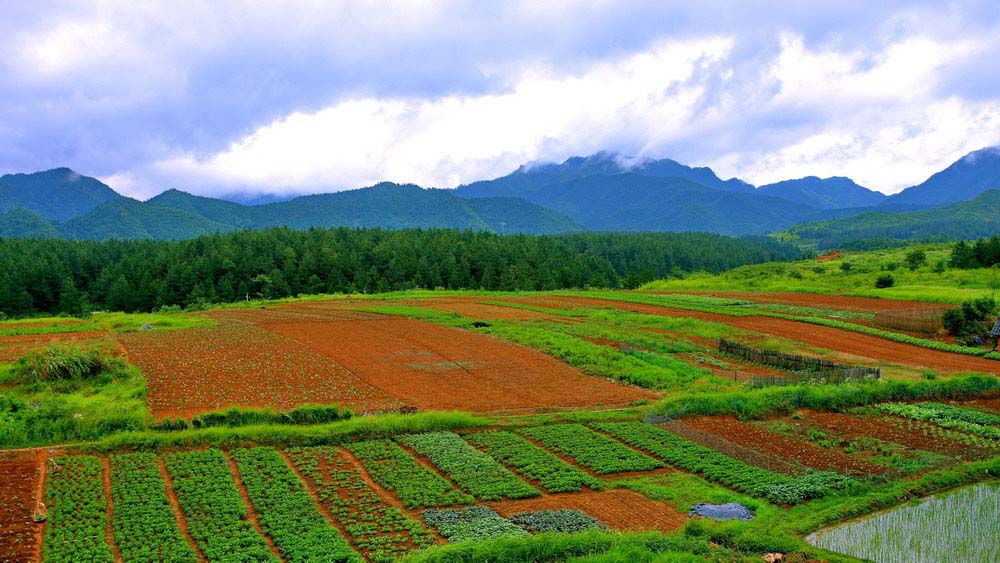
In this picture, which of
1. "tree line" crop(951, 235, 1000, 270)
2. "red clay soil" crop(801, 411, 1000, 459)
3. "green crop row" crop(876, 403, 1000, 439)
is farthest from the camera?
"tree line" crop(951, 235, 1000, 270)

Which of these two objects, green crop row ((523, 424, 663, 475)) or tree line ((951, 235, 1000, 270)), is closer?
green crop row ((523, 424, 663, 475))

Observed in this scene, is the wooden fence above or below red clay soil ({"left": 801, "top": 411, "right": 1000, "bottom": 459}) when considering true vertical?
above

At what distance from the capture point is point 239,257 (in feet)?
285

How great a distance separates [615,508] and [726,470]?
4388 millimetres

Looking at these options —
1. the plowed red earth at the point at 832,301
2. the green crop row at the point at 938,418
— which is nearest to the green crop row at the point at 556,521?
the green crop row at the point at 938,418

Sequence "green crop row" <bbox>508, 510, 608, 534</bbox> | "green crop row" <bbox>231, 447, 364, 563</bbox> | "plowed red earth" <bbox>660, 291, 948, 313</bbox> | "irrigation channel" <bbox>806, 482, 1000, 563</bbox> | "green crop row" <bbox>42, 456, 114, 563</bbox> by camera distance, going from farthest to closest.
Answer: "plowed red earth" <bbox>660, 291, 948, 313</bbox> < "green crop row" <bbox>508, 510, 608, 534</bbox> < "irrigation channel" <bbox>806, 482, 1000, 563</bbox> < "green crop row" <bbox>231, 447, 364, 563</bbox> < "green crop row" <bbox>42, 456, 114, 563</bbox>

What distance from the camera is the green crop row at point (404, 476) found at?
1672cm

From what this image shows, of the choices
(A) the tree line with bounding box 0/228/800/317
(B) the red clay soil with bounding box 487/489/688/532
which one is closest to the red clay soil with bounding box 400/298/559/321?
(A) the tree line with bounding box 0/228/800/317

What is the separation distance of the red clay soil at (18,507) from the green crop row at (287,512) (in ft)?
14.4

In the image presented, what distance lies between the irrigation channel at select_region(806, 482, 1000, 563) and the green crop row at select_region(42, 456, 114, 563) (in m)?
15.4

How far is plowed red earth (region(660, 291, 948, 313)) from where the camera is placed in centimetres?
5678

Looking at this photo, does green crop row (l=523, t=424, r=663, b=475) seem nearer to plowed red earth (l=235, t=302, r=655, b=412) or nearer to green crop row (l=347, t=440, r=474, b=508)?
plowed red earth (l=235, t=302, r=655, b=412)

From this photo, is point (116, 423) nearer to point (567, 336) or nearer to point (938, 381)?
point (567, 336)

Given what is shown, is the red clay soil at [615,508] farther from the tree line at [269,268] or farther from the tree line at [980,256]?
the tree line at [980,256]
